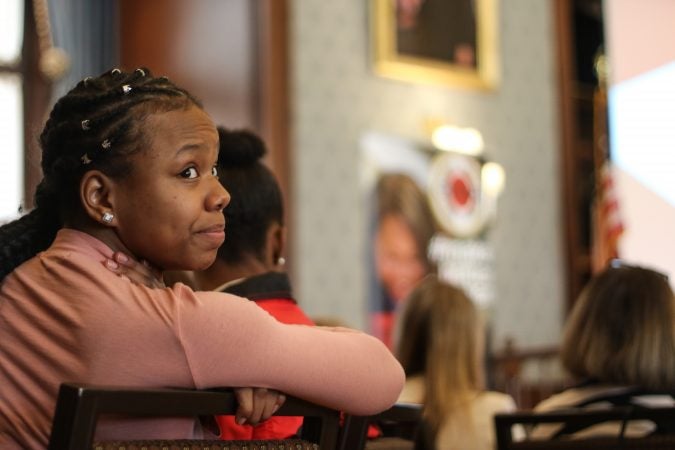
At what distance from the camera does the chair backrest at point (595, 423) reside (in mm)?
2115

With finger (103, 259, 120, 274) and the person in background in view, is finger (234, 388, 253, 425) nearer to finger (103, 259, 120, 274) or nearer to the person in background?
finger (103, 259, 120, 274)

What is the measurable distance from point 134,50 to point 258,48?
0.85 m

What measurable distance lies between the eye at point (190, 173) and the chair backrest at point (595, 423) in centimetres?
100

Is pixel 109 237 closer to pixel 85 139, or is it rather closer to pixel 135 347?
pixel 85 139

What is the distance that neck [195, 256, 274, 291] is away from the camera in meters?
2.17

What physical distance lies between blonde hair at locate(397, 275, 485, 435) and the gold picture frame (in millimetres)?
4495

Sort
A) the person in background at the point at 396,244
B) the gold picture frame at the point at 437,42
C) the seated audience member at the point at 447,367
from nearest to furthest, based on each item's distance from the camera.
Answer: the seated audience member at the point at 447,367, the person in background at the point at 396,244, the gold picture frame at the point at 437,42

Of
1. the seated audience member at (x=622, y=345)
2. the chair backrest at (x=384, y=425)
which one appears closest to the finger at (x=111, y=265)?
the chair backrest at (x=384, y=425)

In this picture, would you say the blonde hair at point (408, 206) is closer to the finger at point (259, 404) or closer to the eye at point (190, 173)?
the eye at point (190, 173)

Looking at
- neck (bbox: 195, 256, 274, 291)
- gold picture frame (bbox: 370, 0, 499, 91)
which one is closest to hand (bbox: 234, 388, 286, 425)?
neck (bbox: 195, 256, 274, 291)

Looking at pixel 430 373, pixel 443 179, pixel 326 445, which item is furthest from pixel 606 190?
pixel 326 445

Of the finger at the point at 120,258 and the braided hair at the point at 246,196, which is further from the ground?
the braided hair at the point at 246,196

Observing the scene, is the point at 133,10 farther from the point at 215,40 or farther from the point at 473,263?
the point at 473,263

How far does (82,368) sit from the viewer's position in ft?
4.21
